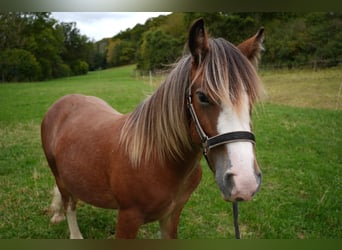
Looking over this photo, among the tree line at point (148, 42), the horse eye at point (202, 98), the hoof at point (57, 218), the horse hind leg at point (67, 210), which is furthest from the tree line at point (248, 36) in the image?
the hoof at point (57, 218)

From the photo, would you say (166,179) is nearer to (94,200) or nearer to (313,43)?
(94,200)

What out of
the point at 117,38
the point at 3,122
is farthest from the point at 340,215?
the point at 3,122

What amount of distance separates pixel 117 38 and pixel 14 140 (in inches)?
35.3

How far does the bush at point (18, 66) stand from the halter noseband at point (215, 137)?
108 cm

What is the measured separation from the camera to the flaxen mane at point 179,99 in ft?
2.91

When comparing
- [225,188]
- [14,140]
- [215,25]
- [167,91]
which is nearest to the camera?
[225,188]

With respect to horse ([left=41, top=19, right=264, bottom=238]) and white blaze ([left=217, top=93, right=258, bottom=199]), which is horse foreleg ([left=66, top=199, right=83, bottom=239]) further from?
white blaze ([left=217, top=93, right=258, bottom=199])

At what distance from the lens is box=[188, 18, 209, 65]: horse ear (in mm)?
853

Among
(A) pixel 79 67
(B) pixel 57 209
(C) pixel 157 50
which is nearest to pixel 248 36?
(C) pixel 157 50

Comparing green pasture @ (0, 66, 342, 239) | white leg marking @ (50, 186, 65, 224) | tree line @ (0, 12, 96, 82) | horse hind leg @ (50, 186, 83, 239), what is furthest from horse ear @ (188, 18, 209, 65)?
white leg marking @ (50, 186, 65, 224)

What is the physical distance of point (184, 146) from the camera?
3.57ft

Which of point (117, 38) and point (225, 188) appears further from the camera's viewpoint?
point (117, 38)

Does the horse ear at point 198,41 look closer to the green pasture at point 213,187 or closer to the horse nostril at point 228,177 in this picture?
the horse nostril at point 228,177

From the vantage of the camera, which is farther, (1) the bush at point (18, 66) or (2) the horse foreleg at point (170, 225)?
(1) the bush at point (18, 66)
